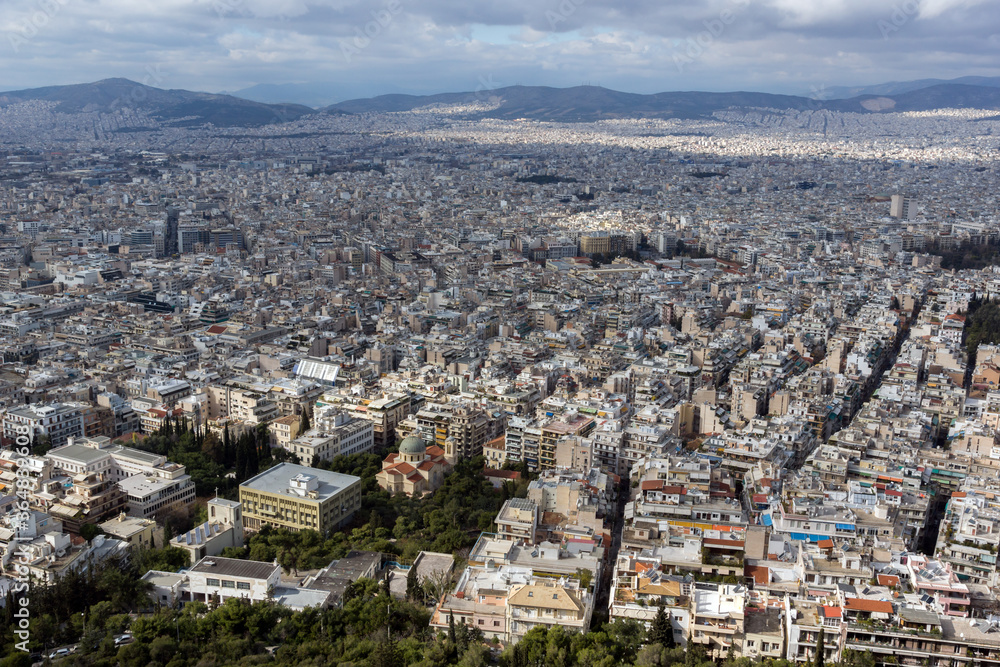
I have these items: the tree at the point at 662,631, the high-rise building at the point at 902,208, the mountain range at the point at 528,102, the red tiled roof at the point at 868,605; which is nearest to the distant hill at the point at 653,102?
the mountain range at the point at 528,102

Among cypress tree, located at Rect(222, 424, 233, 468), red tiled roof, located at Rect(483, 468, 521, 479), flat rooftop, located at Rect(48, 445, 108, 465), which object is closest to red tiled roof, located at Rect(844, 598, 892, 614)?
red tiled roof, located at Rect(483, 468, 521, 479)

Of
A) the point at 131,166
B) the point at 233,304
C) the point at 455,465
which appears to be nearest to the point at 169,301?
the point at 233,304

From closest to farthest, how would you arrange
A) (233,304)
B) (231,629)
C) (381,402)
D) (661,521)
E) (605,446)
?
1. (231,629)
2. (661,521)
3. (605,446)
4. (381,402)
5. (233,304)

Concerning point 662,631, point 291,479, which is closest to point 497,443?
point 291,479

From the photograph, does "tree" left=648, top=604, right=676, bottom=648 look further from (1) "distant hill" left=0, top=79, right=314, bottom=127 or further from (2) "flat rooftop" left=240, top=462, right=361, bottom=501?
(1) "distant hill" left=0, top=79, right=314, bottom=127

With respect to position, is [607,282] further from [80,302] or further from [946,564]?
[946,564]

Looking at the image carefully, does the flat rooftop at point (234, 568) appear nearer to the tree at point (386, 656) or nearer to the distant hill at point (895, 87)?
the tree at point (386, 656)
